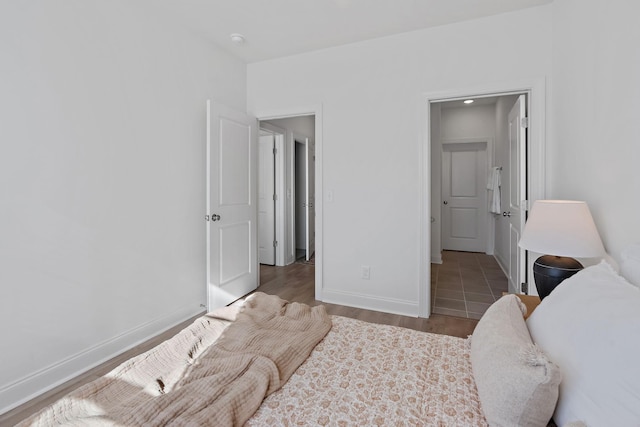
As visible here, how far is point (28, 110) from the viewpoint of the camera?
5.64ft

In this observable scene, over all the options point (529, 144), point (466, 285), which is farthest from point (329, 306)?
point (529, 144)

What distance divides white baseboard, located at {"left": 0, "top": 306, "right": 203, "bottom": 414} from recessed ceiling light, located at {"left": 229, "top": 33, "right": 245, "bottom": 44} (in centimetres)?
257

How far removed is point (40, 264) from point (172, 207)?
99 cm

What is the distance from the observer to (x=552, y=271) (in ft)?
5.48

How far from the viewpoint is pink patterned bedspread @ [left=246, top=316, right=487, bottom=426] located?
89 cm

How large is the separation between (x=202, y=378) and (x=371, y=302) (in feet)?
7.25

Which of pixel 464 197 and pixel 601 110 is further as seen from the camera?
pixel 464 197

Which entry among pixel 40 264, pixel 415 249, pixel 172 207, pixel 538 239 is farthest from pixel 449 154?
pixel 40 264

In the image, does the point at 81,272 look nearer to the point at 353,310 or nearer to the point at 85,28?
the point at 85,28

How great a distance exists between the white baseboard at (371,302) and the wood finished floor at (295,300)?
6cm

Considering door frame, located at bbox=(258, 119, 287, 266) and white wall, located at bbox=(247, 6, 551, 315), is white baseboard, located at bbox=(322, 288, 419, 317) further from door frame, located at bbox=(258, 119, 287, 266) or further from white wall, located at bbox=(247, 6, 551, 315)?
door frame, located at bbox=(258, 119, 287, 266)

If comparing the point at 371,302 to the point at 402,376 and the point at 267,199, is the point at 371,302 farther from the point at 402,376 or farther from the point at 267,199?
the point at 267,199

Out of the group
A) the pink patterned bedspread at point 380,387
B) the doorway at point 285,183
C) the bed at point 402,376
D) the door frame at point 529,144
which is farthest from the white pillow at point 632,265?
the doorway at point 285,183

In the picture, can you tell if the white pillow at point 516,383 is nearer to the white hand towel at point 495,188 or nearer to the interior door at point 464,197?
the white hand towel at point 495,188
